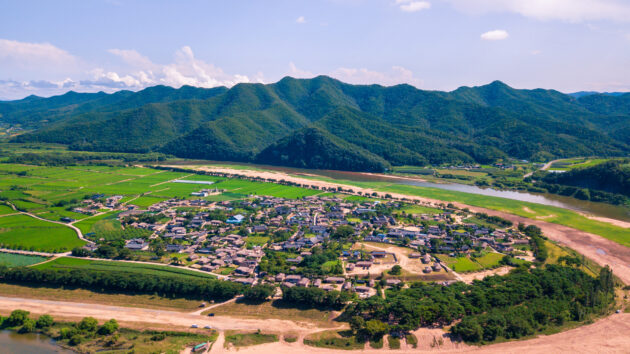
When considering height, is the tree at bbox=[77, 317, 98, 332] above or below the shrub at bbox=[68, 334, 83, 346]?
above

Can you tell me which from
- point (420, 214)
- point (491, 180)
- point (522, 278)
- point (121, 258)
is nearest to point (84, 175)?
point (121, 258)

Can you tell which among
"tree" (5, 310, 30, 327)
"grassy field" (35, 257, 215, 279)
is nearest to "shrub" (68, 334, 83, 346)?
"tree" (5, 310, 30, 327)

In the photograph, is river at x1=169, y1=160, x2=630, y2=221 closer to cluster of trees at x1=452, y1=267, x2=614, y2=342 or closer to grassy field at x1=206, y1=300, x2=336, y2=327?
cluster of trees at x1=452, y1=267, x2=614, y2=342

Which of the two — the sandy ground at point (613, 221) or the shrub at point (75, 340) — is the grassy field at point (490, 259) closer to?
the sandy ground at point (613, 221)

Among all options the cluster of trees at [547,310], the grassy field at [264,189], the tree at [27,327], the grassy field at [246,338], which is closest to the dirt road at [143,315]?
the grassy field at [246,338]

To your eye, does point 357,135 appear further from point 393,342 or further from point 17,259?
point 393,342
